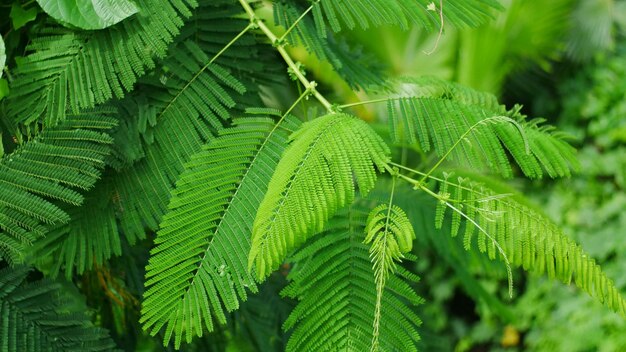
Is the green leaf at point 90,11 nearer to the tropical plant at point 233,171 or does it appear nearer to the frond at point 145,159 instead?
the tropical plant at point 233,171

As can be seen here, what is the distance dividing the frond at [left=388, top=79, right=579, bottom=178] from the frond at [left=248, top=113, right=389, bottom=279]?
0.14 metres

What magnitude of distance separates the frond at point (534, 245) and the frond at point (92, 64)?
1.76 ft

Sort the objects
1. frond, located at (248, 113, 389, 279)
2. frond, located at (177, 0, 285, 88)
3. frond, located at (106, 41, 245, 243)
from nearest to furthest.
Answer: frond, located at (248, 113, 389, 279) → frond, located at (106, 41, 245, 243) → frond, located at (177, 0, 285, 88)

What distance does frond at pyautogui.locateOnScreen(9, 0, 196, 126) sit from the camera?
1150 millimetres

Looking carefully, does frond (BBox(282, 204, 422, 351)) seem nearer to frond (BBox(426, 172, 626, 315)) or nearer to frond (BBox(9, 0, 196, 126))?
frond (BBox(426, 172, 626, 315))

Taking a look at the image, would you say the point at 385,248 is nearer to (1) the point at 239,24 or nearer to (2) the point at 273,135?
(2) the point at 273,135

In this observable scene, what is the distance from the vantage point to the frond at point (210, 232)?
0.97m

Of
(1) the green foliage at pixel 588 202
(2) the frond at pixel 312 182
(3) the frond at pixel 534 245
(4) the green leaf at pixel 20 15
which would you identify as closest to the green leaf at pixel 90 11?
(4) the green leaf at pixel 20 15

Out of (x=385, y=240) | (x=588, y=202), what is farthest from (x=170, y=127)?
(x=588, y=202)

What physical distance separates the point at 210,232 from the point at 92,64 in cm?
37

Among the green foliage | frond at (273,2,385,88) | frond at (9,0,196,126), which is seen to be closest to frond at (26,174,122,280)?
frond at (9,0,196,126)

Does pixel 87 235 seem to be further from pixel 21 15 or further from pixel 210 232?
pixel 21 15

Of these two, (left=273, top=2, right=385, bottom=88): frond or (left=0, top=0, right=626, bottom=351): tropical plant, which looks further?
(left=273, top=2, right=385, bottom=88): frond

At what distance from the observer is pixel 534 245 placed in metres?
0.96
